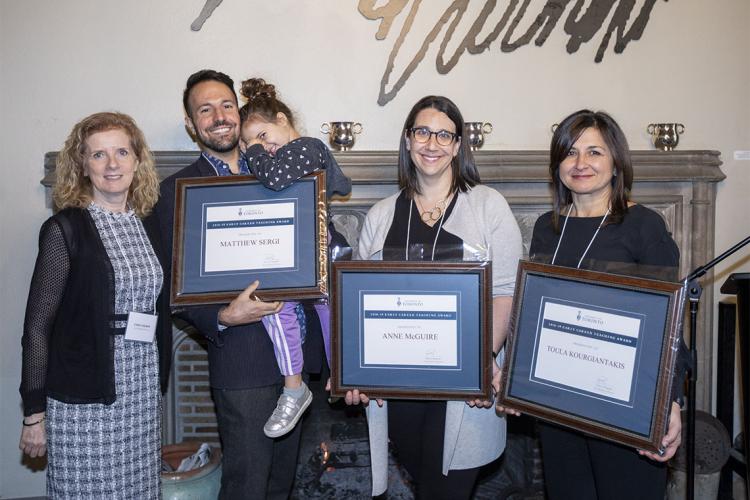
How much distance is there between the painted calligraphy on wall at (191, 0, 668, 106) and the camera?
3062 mm

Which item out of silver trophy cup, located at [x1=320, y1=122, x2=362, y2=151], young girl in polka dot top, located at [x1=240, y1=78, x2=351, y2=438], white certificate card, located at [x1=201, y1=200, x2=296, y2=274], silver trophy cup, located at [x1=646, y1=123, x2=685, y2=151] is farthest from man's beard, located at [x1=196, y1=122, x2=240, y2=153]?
silver trophy cup, located at [x1=646, y1=123, x2=685, y2=151]

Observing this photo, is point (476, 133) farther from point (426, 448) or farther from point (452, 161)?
point (426, 448)

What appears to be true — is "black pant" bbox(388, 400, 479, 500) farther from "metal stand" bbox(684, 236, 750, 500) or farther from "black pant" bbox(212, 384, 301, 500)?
"metal stand" bbox(684, 236, 750, 500)

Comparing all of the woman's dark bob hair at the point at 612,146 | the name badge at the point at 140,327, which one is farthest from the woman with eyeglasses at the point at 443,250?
the name badge at the point at 140,327

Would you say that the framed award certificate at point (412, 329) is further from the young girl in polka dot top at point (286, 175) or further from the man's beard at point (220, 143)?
the man's beard at point (220, 143)

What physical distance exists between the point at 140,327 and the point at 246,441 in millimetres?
463

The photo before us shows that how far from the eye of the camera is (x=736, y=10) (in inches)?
125

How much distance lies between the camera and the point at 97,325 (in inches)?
70.7

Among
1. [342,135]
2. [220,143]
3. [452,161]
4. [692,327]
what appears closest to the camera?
[692,327]

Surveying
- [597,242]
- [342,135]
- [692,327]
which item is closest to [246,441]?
[597,242]

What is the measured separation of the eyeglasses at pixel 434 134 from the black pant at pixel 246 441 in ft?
2.82

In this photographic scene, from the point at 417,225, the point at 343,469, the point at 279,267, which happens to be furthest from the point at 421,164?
the point at 343,469

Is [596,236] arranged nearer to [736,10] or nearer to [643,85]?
[643,85]

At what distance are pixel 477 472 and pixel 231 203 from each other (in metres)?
1.04
